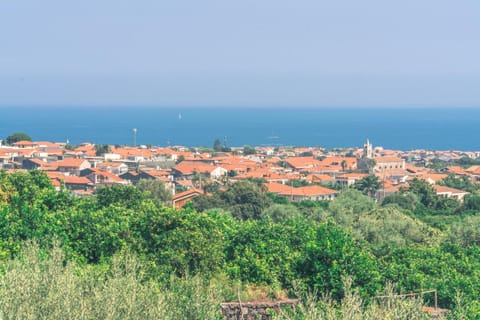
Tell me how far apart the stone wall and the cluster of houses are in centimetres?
3233

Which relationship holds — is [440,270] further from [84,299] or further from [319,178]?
[319,178]

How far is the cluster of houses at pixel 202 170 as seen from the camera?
44344 millimetres

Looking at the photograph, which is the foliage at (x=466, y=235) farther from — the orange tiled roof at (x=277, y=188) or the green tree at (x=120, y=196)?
the orange tiled roof at (x=277, y=188)

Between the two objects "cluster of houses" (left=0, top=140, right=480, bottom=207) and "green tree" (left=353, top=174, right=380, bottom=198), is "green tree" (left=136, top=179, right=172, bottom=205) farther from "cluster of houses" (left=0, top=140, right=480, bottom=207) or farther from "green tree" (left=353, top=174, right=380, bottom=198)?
"green tree" (left=353, top=174, right=380, bottom=198)

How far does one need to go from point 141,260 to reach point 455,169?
51835 millimetres

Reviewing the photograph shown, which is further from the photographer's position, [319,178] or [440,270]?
[319,178]

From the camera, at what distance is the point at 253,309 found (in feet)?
29.9

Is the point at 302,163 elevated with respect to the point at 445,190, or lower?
lower

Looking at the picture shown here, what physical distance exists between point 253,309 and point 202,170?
45.1 meters

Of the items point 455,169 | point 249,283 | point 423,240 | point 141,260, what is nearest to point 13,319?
point 141,260

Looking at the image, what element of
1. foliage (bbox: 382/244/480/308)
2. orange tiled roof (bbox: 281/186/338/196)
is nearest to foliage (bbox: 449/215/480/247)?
foliage (bbox: 382/244/480/308)

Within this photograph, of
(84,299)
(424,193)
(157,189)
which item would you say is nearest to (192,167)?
(424,193)

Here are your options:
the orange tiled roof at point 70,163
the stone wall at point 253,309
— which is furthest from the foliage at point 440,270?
the orange tiled roof at point 70,163

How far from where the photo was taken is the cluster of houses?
145 feet
